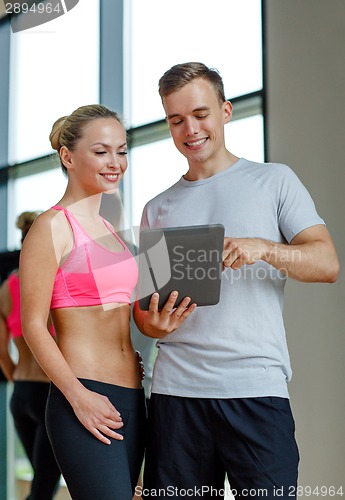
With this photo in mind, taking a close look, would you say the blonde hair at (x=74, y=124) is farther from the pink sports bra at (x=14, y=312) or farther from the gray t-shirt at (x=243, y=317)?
the pink sports bra at (x=14, y=312)

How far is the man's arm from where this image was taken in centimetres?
136

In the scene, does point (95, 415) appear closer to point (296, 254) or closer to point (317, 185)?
point (296, 254)

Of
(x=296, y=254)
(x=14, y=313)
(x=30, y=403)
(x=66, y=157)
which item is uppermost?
(x=66, y=157)

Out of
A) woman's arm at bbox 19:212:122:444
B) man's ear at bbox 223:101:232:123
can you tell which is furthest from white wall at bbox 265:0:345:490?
woman's arm at bbox 19:212:122:444

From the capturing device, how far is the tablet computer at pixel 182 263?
1.36 metres

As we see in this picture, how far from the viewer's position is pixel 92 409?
138cm

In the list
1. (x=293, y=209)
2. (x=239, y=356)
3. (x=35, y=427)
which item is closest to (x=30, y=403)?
(x=35, y=427)

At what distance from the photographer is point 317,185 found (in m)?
2.28

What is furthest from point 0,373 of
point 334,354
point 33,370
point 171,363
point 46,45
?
point 171,363

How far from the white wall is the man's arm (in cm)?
76

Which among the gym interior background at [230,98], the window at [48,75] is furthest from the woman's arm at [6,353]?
the window at [48,75]

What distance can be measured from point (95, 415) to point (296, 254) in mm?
538

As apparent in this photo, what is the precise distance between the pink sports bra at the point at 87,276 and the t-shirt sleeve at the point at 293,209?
38cm

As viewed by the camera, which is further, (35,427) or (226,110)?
(35,427)
